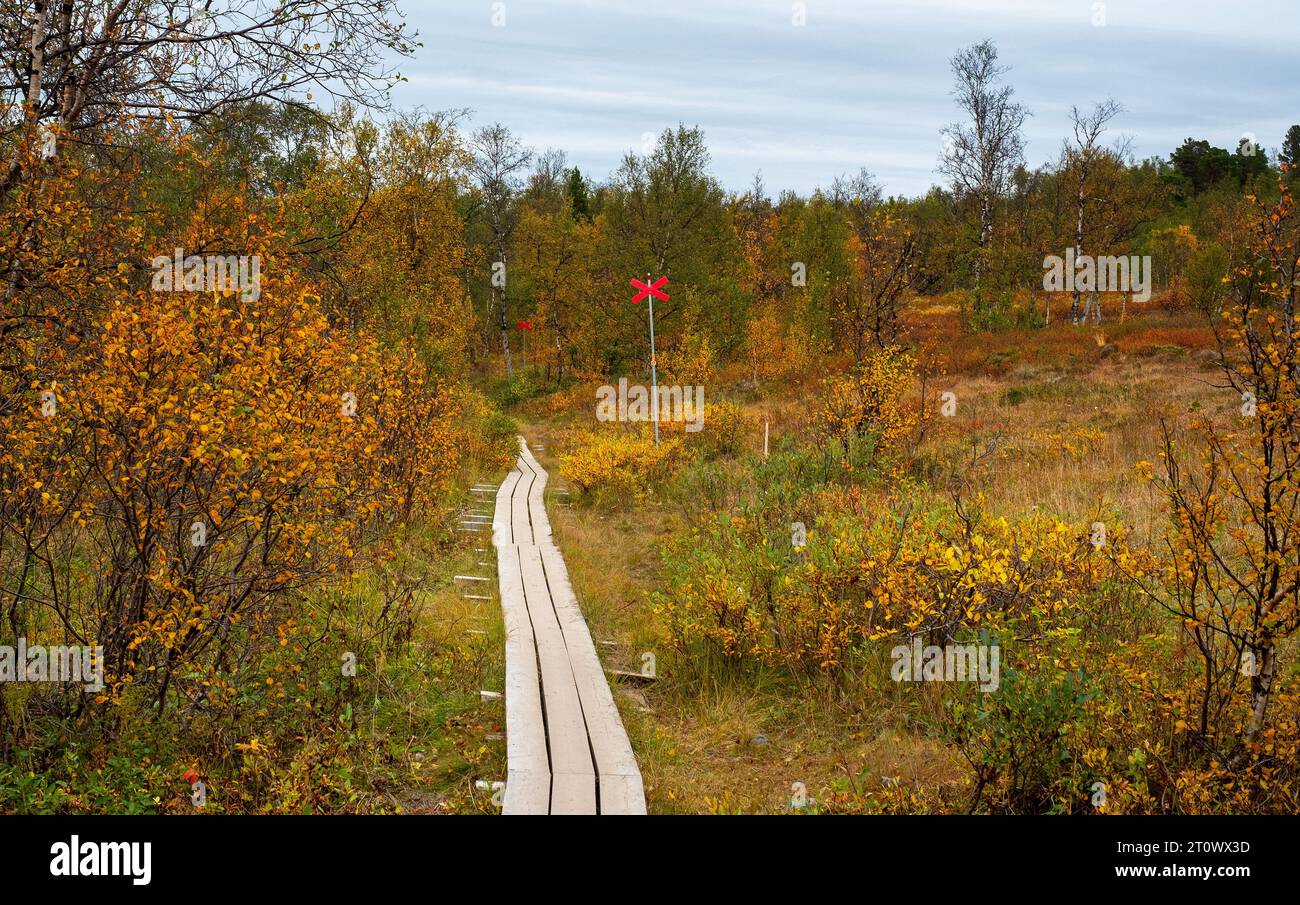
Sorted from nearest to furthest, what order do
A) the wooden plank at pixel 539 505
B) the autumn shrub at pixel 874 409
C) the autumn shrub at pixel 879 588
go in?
the autumn shrub at pixel 879 588 → the wooden plank at pixel 539 505 → the autumn shrub at pixel 874 409

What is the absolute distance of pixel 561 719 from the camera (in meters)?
5.34

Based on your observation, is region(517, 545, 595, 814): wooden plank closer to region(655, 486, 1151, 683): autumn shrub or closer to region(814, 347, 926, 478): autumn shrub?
region(655, 486, 1151, 683): autumn shrub

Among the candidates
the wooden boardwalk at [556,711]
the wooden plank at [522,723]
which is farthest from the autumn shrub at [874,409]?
the wooden plank at [522,723]

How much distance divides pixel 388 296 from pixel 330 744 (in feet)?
37.3

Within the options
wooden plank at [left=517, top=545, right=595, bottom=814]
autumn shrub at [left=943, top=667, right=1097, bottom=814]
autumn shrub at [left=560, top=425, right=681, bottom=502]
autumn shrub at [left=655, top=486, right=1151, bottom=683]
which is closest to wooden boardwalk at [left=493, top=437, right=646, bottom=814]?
wooden plank at [left=517, top=545, right=595, bottom=814]

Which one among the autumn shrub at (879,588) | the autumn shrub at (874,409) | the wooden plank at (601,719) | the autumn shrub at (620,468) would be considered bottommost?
the wooden plank at (601,719)

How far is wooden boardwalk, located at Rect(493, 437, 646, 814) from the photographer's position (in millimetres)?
4375

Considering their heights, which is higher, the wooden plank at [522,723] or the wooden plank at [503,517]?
the wooden plank at [503,517]

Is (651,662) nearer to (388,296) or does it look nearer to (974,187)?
(388,296)

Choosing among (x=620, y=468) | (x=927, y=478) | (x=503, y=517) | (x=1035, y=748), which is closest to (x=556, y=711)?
(x=1035, y=748)

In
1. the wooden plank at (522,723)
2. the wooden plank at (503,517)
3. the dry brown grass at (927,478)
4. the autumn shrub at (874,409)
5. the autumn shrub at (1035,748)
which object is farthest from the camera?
the autumn shrub at (874,409)

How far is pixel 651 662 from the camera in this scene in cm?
693

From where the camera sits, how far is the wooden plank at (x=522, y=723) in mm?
4336

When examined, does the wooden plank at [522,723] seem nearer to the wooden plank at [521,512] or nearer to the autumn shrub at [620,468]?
the wooden plank at [521,512]
